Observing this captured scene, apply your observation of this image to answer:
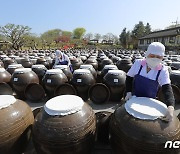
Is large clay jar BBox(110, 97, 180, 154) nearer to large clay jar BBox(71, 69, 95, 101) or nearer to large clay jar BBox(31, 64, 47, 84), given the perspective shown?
large clay jar BBox(71, 69, 95, 101)

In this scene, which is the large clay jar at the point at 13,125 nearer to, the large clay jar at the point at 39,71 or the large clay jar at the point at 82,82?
the large clay jar at the point at 82,82

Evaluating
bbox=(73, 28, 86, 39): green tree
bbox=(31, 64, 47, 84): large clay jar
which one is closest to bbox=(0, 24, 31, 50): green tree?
bbox=(31, 64, 47, 84): large clay jar

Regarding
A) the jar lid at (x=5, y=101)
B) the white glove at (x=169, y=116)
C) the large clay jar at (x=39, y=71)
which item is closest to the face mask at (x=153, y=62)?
the white glove at (x=169, y=116)

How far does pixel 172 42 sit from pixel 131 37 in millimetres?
24503

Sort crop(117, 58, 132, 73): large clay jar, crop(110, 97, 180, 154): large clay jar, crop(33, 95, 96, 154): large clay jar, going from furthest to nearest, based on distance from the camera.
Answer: crop(117, 58, 132, 73): large clay jar
crop(33, 95, 96, 154): large clay jar
crop(110, 97, 180, 154): large clay jar

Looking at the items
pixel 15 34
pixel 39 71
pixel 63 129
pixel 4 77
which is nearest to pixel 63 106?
pixel 63 129

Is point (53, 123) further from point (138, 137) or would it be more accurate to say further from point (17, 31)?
point (17, 31)

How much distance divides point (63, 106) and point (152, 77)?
1.44 metres

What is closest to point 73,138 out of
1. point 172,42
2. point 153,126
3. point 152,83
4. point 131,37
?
point 153,126

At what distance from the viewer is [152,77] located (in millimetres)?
2898

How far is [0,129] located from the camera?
2.85 m

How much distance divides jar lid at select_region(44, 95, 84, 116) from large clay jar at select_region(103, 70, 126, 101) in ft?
10.5

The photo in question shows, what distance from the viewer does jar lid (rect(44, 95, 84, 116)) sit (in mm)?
2726

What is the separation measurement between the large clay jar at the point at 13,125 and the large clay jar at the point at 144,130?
1514 millimetres
